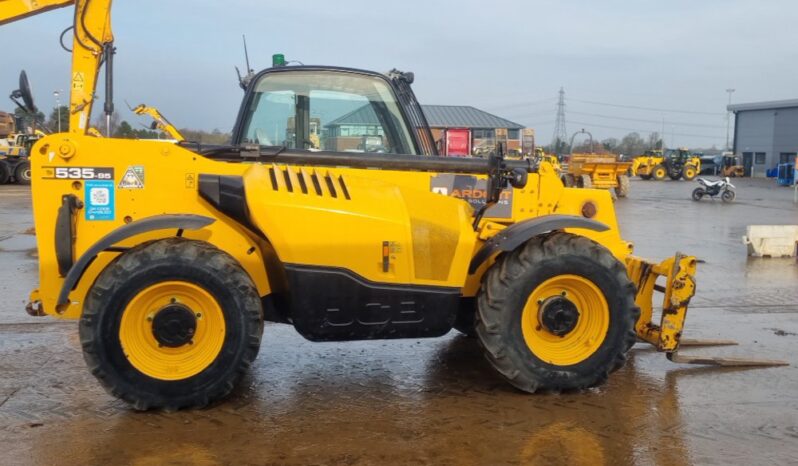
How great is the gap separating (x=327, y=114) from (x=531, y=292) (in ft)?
6.65

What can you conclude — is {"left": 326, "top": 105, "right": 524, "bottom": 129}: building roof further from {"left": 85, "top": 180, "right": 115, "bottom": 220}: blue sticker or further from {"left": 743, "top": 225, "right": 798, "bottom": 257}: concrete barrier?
{"left": 85, "top": 180, "right": 115, "bottom": 220}: blue sticker

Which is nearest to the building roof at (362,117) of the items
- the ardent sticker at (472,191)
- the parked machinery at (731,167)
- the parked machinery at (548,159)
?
the ardent sticker at (472,191)

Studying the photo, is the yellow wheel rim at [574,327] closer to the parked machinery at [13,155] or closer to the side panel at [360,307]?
the side panel at [360,307]

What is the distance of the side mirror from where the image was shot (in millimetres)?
4863

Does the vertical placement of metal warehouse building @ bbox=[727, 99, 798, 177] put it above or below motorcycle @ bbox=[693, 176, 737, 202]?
above

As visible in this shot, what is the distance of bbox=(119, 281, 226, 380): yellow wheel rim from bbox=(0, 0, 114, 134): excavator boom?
1.69m

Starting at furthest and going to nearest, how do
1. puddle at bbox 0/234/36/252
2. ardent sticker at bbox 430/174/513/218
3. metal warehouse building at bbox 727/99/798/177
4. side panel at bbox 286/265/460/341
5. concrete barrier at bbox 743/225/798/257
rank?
1. metal warehouse building at bbox 727/99/798/177
2. puddle at bbox 0/234/36/252
3. concrete barrier at bbox 743/225/798/257
4. ardent sticker at bbox 430/174/513/218
5. side panel at bbox 286/265/460/341

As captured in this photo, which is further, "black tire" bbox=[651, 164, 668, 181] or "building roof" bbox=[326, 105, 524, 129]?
"black tire" bbox=[651, 164, 668, 181]

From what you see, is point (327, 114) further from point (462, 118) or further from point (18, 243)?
point (462, 118)

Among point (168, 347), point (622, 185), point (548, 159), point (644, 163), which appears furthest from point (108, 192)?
point (644, 163)

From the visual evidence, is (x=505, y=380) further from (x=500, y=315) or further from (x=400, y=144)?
(x=400, y=144)

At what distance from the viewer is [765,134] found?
69.0m

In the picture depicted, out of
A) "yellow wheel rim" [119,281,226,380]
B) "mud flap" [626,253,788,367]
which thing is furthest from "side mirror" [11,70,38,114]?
"mud flap" [626,253,788,367]

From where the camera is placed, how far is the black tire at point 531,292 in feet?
14.9
